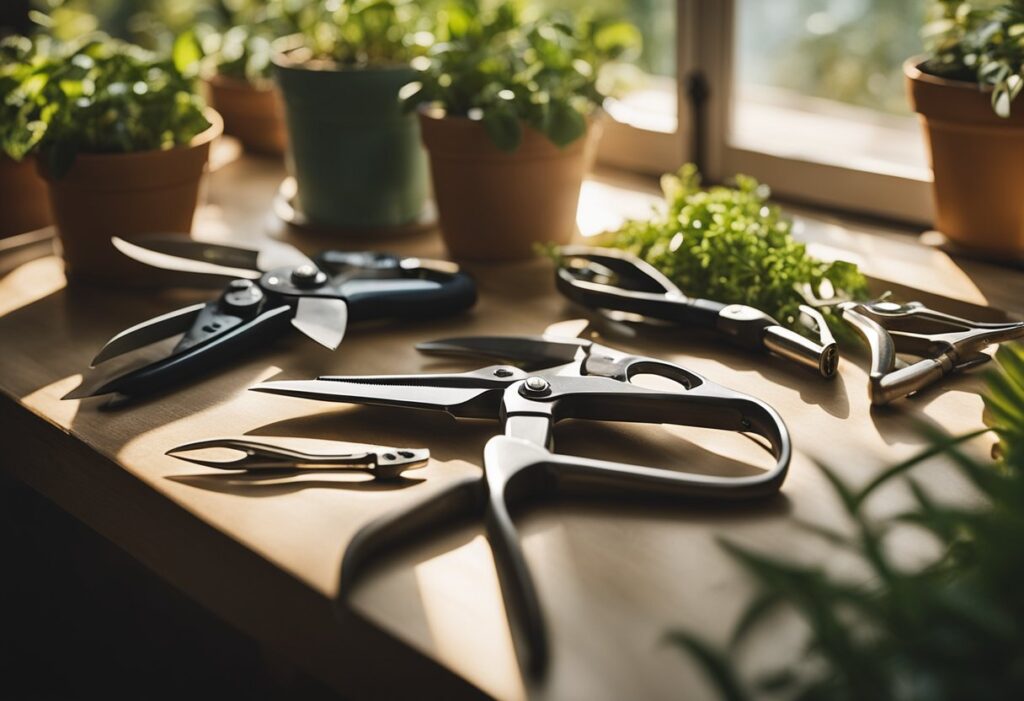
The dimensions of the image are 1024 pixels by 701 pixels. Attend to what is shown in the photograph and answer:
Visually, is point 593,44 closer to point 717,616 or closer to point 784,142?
point 784,142

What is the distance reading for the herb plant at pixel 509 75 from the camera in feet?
3.50

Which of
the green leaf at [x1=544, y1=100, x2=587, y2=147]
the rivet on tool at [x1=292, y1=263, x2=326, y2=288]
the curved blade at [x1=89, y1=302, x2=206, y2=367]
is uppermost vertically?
the green leaf at [x1=544, y1=100, x2=587, y2=147]

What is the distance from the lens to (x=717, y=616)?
589 millimetres

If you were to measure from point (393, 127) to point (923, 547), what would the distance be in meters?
0.80

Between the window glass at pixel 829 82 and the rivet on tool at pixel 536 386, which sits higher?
the window glass at pixel 829 82

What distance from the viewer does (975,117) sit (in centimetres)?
99

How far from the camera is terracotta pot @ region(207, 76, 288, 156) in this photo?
1.54m

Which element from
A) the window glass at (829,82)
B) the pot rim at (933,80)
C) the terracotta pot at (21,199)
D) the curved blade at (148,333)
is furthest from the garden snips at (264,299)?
the window glass at (829,82)

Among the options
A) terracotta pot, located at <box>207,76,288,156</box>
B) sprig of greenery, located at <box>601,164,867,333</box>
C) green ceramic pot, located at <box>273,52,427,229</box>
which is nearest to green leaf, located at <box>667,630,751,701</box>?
sprig of greenery, located at <box>601,164,867,333</box>

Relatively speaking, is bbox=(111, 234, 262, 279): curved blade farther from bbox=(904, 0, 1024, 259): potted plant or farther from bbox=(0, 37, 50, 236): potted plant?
bbox=(904, 0, 1024, 259): potted plant

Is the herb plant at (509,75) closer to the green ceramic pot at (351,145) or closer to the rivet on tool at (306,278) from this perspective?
the green ceramic pot at (351,145)

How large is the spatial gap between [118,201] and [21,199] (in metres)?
0.24

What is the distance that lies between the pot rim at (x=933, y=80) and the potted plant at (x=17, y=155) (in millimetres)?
880

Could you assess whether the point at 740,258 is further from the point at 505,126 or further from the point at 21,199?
the point at 21,199
